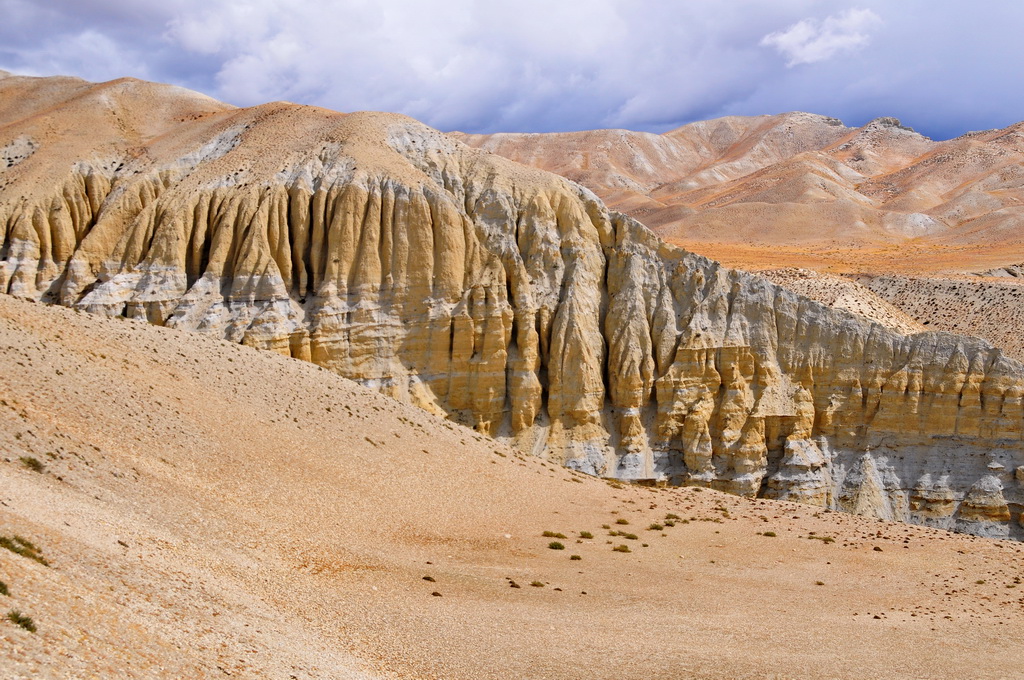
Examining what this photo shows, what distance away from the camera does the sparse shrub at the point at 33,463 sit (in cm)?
1509

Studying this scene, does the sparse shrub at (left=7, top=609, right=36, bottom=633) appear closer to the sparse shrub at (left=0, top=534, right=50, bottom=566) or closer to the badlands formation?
the sparse shrub at (left=0, top=534, right=50, bottom=566)

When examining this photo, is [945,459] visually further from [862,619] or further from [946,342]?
[862,619]

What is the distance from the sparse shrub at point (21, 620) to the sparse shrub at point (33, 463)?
24.3 ft

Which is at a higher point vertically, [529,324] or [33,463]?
[529,324]

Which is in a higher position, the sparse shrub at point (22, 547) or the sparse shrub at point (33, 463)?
the sparse shrub at point (33, 463)

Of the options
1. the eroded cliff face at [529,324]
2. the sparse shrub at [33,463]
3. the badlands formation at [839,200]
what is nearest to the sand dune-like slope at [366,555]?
the sparse shrub at [33,463]

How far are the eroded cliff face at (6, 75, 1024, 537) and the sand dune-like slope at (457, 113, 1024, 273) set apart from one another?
32910mm

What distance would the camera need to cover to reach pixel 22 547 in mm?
10562

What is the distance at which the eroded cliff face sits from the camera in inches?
1310

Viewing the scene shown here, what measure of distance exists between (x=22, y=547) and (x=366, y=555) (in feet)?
28.2

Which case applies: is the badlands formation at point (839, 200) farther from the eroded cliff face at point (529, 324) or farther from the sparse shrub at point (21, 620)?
the sparse shrub at point (21, 620)

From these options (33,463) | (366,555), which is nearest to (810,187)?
(366,555)

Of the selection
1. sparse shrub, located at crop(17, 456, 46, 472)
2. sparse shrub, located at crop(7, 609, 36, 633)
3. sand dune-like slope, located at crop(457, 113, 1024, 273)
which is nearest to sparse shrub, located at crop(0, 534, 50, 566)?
sparse shrub, located at crop(7, 609, 36, 633)

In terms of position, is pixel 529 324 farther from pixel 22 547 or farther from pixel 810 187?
pixel 810 187
